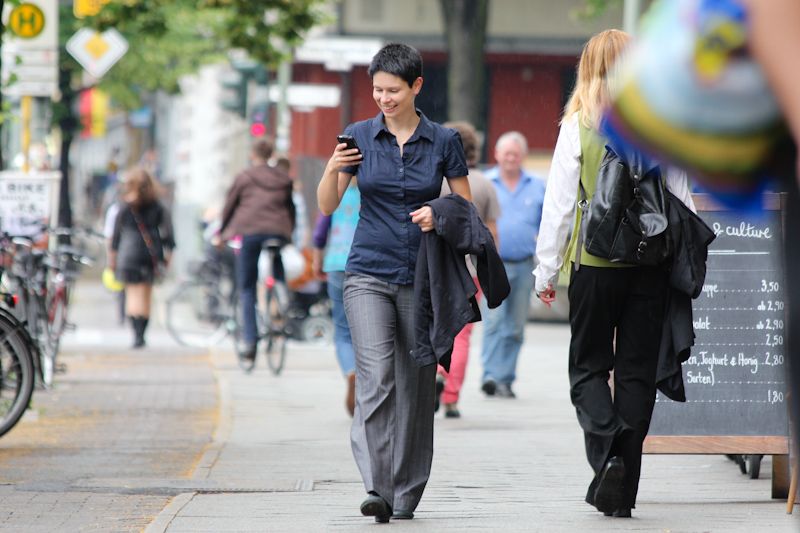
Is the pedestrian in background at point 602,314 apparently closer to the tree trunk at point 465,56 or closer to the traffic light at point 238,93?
the tree trunk at point 465,56

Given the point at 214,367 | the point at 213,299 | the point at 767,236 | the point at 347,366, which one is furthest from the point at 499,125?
the point at 767,236

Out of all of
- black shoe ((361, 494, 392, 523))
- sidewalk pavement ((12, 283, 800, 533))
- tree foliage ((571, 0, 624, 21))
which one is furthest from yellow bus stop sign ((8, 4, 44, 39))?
tree foliage ((571, 0, 624, 21))

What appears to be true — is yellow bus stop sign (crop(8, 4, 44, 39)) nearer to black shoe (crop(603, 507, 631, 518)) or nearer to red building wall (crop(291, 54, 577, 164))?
black shoe (crop(603, 507, 631, 518))

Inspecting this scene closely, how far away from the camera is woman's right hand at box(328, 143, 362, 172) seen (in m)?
4.93

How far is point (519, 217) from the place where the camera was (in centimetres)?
980

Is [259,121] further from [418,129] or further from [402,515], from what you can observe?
[402,515]

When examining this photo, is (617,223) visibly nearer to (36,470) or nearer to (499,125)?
(36,470)

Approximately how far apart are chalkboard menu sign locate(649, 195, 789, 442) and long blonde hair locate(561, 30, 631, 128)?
983 mm

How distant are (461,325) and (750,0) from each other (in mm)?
3227

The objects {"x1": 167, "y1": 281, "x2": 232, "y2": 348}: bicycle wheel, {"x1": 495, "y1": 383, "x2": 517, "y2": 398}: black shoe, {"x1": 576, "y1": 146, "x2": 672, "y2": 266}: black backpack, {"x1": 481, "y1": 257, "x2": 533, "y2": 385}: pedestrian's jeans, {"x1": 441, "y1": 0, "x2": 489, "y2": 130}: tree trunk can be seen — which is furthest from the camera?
{"x1": 441, "y1": 0, "x2": 489, "y2": 130}: tree trunk

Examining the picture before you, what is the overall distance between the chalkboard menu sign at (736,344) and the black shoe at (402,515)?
49.9 inches

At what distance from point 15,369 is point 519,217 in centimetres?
444

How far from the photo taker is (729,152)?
68.0 inches

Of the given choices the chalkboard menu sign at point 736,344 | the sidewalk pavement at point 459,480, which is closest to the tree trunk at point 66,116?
the sidewalk pavement at point 459,480
